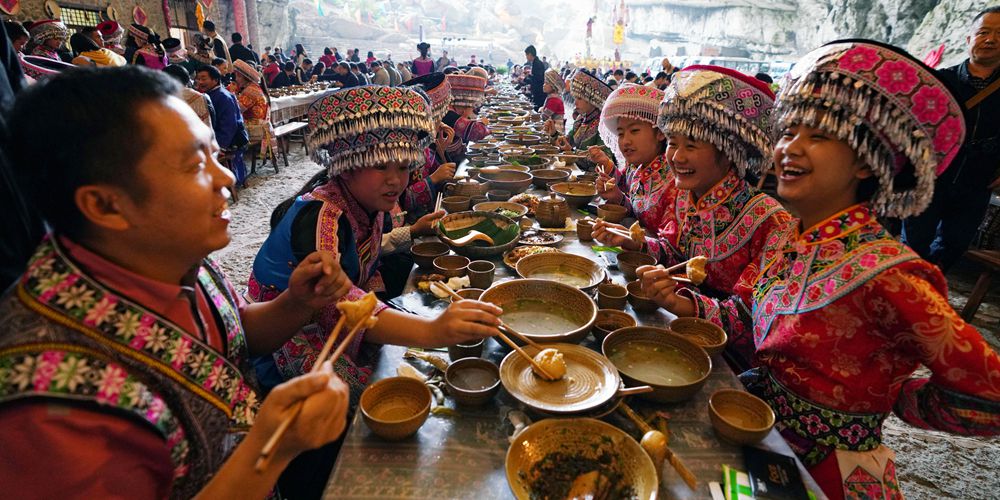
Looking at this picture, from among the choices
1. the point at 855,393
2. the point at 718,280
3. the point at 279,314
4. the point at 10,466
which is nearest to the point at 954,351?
the point at 855,393

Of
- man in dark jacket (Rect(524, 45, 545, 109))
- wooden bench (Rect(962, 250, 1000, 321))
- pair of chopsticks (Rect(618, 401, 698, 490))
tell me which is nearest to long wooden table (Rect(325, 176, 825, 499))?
pair of chopsticks (Rect(618, 401, 698, 490))

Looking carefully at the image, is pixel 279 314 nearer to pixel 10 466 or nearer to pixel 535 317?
pixel 10 466

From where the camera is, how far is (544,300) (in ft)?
8.25

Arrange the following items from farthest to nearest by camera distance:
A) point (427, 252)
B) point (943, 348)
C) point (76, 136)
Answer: point (427, 252), point (943, 348), point (76, 136)

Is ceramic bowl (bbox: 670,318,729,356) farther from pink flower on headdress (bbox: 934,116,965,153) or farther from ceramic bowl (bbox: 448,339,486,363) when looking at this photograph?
pink flower on headdress (bbox: 934,116,965,153)

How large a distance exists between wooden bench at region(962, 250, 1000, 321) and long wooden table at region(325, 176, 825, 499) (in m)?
4.92

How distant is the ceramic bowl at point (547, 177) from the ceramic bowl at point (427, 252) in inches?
82.5

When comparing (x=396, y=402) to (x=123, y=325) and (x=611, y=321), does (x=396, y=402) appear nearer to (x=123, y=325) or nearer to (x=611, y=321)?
(x=123, y=325)

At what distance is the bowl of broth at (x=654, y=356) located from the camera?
1.96 metres

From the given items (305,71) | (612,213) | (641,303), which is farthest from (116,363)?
(305,71)

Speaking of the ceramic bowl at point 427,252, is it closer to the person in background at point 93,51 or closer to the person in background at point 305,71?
the person in background at point 93,51

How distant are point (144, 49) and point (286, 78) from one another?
6839 mm

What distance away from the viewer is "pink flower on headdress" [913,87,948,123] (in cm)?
169

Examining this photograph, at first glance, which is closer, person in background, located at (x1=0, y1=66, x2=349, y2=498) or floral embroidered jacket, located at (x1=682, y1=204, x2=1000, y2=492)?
person in background, located at (x1=0, y1=66, x2=349, y2=498)
